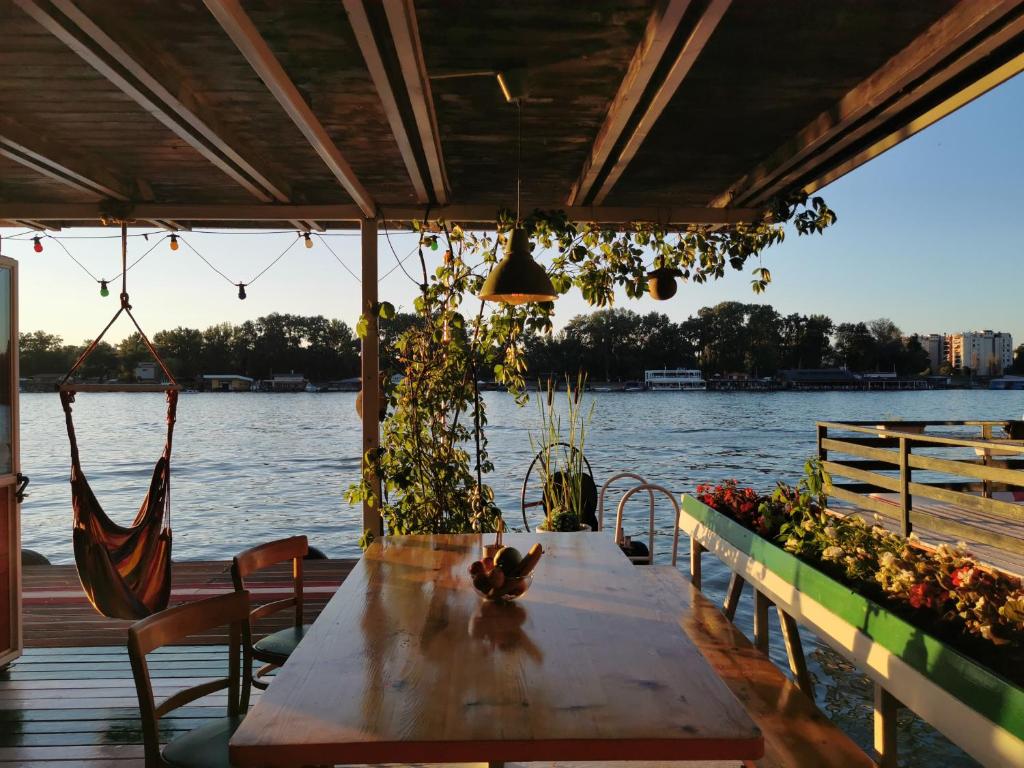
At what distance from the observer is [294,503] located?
15.7 m

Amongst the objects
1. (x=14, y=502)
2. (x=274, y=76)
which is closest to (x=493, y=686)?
(x=274, y=76)

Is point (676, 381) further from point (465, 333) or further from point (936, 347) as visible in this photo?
point (465, 333)

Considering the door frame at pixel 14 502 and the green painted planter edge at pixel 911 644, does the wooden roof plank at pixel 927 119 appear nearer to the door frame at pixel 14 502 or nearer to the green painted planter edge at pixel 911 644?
the green painted planter edge at pixel 911 644

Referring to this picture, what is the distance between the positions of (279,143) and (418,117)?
94 cm

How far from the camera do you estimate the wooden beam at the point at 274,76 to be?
76.7 inches

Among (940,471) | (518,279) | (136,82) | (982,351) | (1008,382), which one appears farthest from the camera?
(1008,382)

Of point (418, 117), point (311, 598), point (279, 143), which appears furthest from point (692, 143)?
point (311, 598)

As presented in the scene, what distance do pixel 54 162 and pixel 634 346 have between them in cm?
2110

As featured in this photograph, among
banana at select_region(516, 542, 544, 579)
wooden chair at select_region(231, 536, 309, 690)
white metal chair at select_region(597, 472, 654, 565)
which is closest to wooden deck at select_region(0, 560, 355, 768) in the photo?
wooden chair at select_region(231, 536, 309, 690)

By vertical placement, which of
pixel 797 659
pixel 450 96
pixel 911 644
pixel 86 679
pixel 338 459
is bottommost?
pixel 338 459

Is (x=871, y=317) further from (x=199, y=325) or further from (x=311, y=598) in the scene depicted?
(x=311, y=598)

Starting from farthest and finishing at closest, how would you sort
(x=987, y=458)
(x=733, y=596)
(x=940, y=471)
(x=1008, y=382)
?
(x=1008, y=382)
(x=987, y=458)
(x=940, y=471)
(x=733, y=596)

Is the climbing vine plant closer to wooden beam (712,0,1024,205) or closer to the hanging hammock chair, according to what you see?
wooden beam (712,0,1024,205)

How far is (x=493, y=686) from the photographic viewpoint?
5.20 ft
